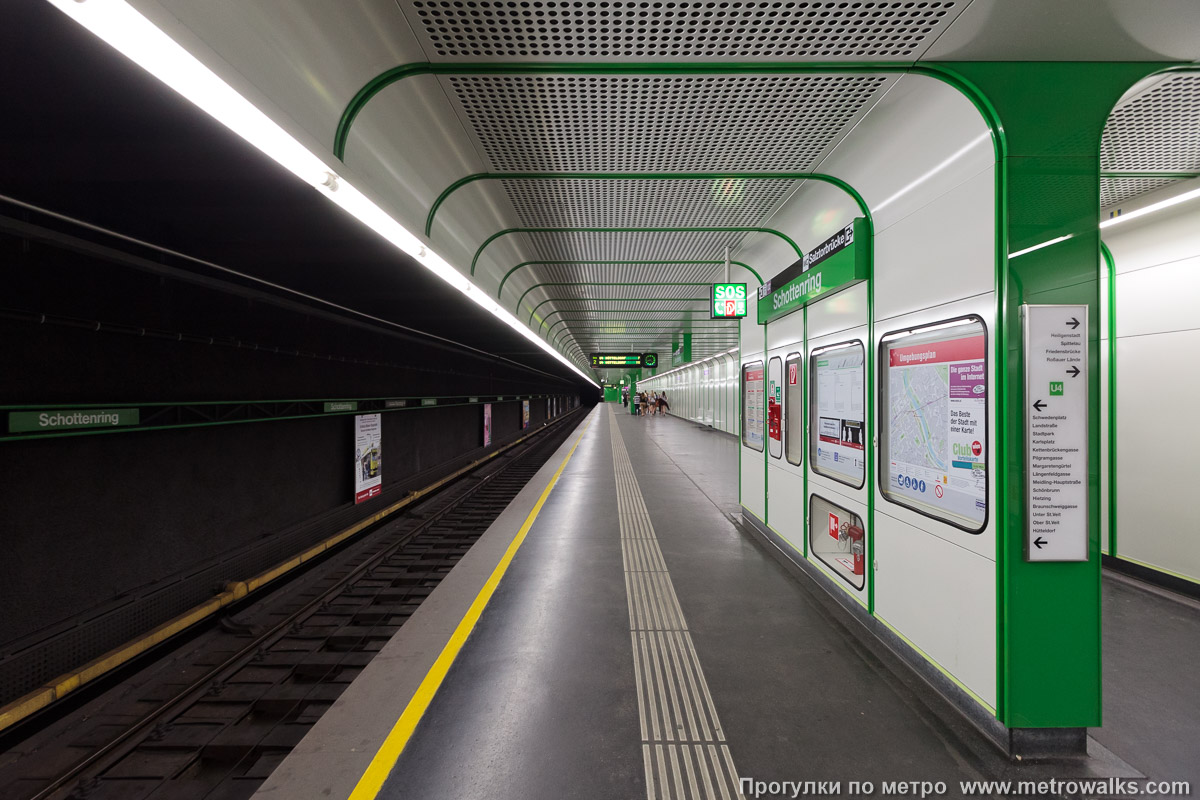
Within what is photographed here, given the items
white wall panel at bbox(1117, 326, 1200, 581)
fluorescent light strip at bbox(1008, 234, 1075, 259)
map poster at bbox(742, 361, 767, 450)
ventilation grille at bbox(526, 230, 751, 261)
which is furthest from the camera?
map poster at bbox(742, 361, 767, 450)

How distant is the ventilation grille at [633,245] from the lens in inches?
219

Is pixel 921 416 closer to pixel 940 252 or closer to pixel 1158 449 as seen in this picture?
pixel 940 252

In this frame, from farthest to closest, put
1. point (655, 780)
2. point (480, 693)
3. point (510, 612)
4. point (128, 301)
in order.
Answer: point (510, 612) → point (128, 301) → point (480, 693) → point (655, 780)

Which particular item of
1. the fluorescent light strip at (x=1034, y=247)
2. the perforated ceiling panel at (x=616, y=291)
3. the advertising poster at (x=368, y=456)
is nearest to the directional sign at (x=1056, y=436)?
the fluorescent light strip at (x=1034, y=247)

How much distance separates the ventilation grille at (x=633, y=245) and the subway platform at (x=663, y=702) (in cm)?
371

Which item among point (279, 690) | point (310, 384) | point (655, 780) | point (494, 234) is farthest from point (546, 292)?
point (655, 780)

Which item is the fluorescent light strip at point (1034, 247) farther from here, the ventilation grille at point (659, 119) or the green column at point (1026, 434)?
the ventilation grille at point (659, 119)

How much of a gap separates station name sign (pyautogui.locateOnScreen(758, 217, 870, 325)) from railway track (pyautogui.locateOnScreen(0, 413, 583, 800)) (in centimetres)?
437

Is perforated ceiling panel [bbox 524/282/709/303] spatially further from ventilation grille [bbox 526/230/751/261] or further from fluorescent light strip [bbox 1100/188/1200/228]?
fluorescent light strip [bbox 1100/188/1200/228]

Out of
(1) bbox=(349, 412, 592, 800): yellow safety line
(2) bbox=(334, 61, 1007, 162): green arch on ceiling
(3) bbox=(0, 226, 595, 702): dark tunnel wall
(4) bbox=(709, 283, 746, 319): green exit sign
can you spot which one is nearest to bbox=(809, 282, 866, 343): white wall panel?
(2) bbox=(334, 61, 1007, 162): green arch on ceiling

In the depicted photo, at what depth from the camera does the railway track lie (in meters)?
2.27

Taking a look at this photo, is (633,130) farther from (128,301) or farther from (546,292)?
(546,292)

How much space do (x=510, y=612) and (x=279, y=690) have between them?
1.51 metres

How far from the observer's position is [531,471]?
11.5 meters
